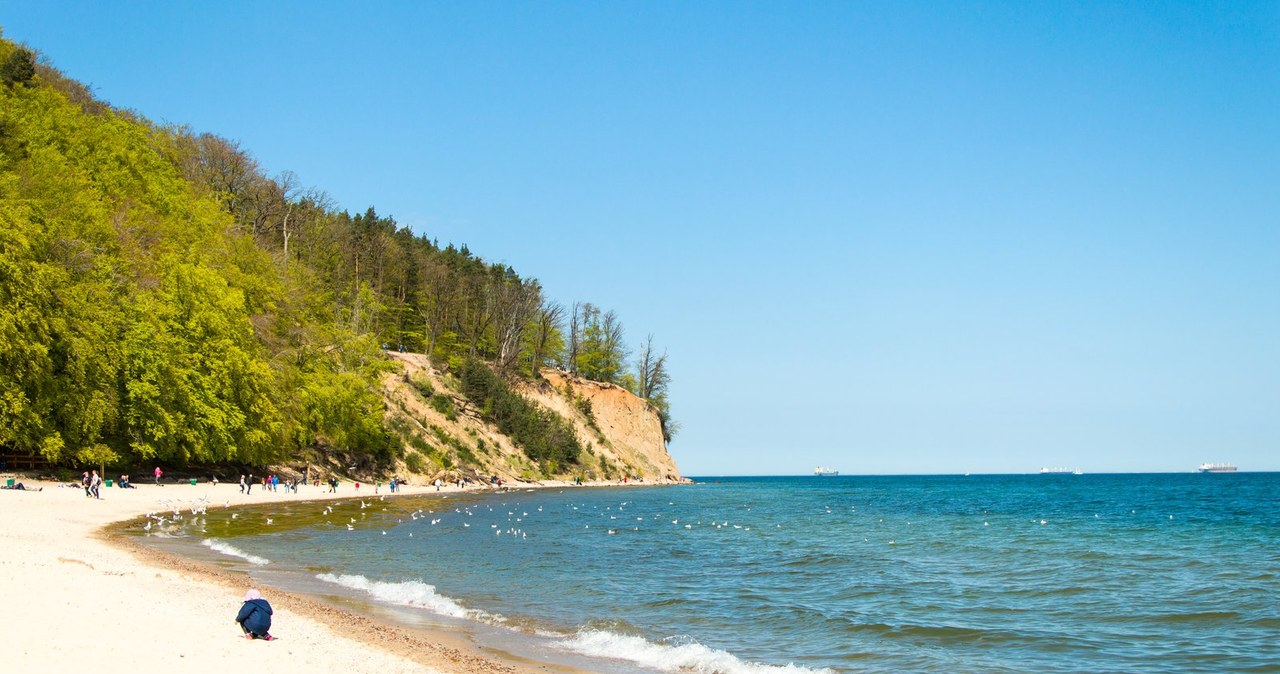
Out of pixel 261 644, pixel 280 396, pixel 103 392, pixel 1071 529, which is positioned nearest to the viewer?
pixel 261 644

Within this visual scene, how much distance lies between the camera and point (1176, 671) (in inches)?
585

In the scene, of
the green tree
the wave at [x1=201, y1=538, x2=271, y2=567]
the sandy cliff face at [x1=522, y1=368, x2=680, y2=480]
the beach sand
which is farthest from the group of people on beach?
the sandy cliff face at [x1=522, y1=368, x2=680, y2=480]

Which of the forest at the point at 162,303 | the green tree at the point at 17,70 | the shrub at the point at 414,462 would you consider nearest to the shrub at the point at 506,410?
the forest at the point at 162,303

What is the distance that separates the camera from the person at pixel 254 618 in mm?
13055

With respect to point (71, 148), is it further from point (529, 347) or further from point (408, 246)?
A: point (529, 347)

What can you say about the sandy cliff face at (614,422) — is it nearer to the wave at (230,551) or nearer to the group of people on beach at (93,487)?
the group of people on beach at (93,487)

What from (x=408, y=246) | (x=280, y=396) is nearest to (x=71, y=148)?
(x=280, y=396)

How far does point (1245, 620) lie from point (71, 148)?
63.7 m

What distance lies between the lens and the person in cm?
1305

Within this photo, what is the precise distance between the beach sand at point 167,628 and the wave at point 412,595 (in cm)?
219

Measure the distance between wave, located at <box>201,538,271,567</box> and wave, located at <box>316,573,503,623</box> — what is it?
326 centimetres

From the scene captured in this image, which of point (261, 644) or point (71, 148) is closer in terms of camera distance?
point (261, 644)

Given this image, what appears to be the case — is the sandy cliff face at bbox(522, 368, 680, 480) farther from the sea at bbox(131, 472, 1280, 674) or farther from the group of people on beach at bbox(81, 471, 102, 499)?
the group of people on beach at bbox(81, 471, 102, 499)

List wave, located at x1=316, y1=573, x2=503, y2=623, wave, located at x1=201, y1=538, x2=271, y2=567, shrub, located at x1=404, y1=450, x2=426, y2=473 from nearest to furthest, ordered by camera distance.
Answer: wave, located at x1=316, y1=573, x2=503, y2=623 < wave, located at x1=201, y1=538, x2=271, y2=567 < shrub, located at x1=404, y1=450, x2=426, y2=473
